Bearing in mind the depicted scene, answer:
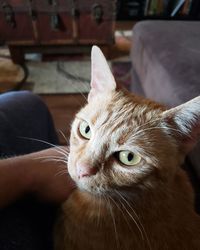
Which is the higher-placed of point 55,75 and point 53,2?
point 53,2

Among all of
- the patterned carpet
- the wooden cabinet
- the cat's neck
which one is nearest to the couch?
the cat's neck

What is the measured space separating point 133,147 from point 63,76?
5.14ft

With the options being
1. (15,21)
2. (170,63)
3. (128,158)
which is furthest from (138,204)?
(15,21)

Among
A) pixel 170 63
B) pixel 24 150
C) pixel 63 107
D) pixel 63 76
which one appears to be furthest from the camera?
pixel 63 76

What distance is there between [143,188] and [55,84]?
1.50 meters

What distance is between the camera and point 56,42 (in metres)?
2.09

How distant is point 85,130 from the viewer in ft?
2.20

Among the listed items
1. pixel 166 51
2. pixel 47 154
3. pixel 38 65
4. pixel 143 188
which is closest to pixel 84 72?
pixel 38 65

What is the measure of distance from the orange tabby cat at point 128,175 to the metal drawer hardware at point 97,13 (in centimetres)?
138

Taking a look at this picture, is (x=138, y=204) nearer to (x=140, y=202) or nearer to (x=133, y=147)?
(x=140, y=202)

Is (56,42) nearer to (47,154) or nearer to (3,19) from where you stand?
(3,19)

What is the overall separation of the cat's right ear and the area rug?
111 centimetres

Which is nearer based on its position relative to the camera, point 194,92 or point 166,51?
point 194,92

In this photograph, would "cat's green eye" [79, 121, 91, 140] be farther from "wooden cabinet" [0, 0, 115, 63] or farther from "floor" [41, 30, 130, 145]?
"wooden cabinet" [0, 0, 115, 63]
